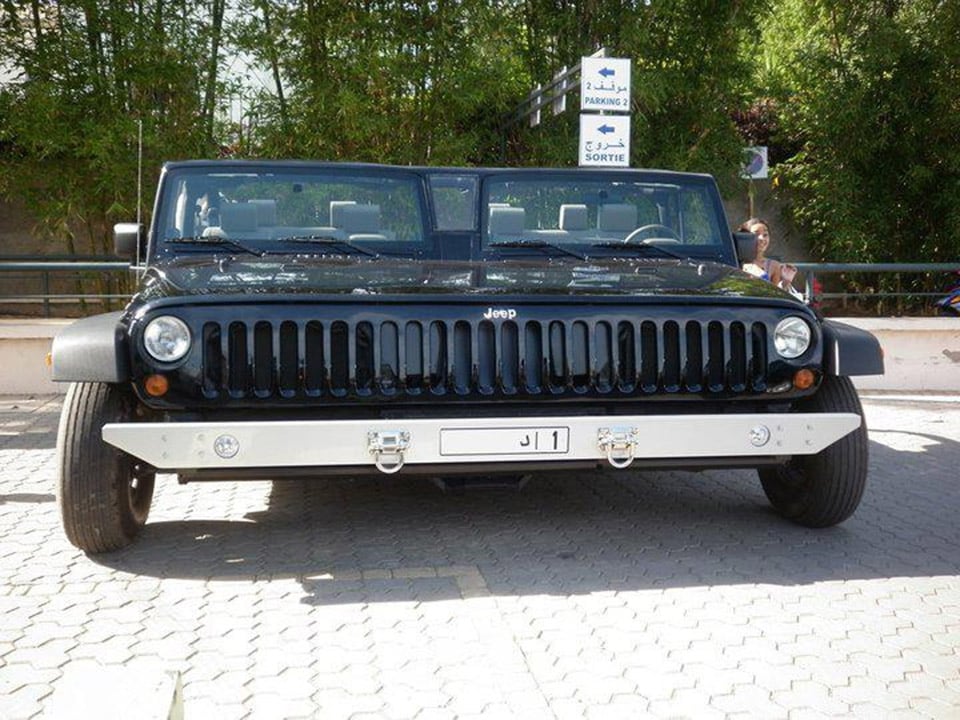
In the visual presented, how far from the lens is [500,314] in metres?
3.92

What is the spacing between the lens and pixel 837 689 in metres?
2.99

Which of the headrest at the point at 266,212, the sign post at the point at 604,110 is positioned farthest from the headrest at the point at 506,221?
the sign post at the point at 604,110

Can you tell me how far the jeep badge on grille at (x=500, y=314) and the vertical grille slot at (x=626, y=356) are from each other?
1.31 ft

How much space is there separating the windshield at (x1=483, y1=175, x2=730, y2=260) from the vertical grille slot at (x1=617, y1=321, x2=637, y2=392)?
3.90 feet

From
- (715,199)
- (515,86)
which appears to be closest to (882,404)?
(715,199)

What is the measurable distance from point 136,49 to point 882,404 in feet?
24.2

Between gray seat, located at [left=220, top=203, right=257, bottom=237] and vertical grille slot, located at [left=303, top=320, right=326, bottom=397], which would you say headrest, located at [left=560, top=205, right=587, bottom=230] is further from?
vertical grille slot, located at [left=303, top=320, right=326, bottom=397]

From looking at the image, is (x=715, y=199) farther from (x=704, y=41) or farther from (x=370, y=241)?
(x=704, y=41)

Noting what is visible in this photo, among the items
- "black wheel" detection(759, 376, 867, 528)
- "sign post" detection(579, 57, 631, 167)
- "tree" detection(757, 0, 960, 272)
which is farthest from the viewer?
"tree" detection(757, 0, 960, 272)

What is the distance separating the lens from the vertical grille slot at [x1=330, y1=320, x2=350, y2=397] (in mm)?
3842

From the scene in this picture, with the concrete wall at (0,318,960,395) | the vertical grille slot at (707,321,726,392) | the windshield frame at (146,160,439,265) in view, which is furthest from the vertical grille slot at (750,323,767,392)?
the concrete wall at (0,318,960,395)

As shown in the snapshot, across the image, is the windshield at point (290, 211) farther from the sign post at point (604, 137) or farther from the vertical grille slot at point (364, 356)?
the sign post at point (604, 137)

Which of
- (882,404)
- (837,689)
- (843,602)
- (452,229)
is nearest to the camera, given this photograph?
(837,689)

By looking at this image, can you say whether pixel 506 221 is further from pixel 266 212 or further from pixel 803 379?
pixel 803 379
